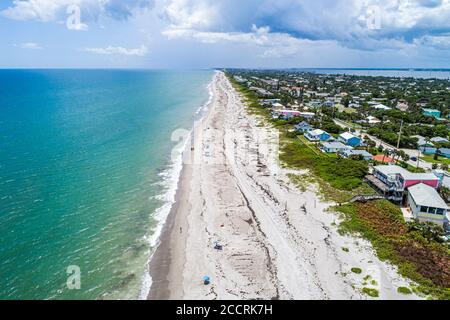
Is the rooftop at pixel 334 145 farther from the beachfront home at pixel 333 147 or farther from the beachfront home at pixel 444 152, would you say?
the beachfront home at pixel 444 152

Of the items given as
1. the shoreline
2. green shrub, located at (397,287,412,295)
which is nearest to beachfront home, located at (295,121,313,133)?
the shoreline

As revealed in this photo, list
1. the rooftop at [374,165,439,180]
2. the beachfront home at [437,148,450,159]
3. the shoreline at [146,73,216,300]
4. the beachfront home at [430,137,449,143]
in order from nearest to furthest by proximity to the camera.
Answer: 1. the shoreline at [146,73,216,300]
2. the rooftop at [374,165,439,180]
3. the beachfront home at [437,148,450,159]
4. the beachfront home at [430,137,449,143]

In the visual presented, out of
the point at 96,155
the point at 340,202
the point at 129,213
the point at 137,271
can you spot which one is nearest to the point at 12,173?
the point at 96,155

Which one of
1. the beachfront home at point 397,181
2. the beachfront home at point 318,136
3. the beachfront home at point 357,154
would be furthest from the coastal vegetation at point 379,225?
the beachfront home at point 318,136

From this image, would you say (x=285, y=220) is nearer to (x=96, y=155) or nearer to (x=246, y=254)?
(x=246, y=254)

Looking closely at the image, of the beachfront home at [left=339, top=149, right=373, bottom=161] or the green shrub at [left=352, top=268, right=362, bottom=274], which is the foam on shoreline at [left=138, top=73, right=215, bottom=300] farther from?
the beachfront home at [left=339, top=149, right=373, bottom=161]

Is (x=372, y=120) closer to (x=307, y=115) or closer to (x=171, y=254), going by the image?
(x=307, y=115)
